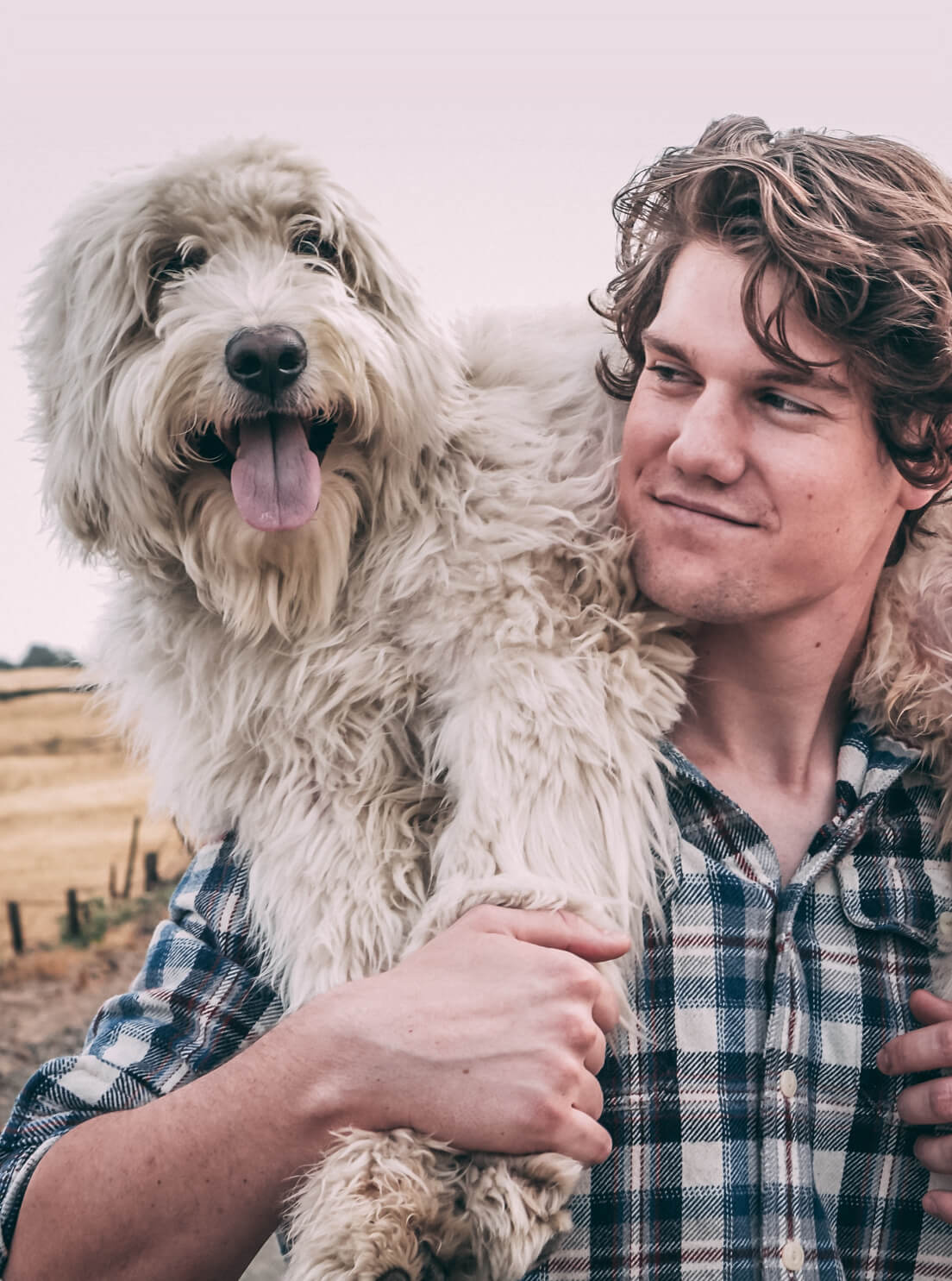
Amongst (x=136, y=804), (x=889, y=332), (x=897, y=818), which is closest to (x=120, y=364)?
(x=889, y=332)

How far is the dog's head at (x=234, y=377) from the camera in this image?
1.37m

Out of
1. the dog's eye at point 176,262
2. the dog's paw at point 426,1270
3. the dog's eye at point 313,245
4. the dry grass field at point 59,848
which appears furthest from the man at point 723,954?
the dry grass field at point 59,848

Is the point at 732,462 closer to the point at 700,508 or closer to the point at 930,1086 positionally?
the point at 700,508

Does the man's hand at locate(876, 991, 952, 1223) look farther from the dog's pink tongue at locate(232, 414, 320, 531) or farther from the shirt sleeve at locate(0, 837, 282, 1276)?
the dog's pink tongue at locate(232, 414, 320, 531)

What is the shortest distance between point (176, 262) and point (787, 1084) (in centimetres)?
Answer: 129

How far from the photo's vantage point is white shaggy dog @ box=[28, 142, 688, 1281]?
1.37 metres

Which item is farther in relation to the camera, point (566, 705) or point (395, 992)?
point (566, 705)

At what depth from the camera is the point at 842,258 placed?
63.5 inches

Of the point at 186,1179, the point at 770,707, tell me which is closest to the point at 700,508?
the point at 770,707

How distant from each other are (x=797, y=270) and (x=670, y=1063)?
1.07m

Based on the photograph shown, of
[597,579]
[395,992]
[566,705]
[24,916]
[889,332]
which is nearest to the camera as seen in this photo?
[395,992]

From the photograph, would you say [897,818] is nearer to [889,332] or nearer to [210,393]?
[889,332]

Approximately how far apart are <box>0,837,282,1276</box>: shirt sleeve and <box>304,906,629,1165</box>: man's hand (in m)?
0.24

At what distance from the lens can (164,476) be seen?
1.44 meters
